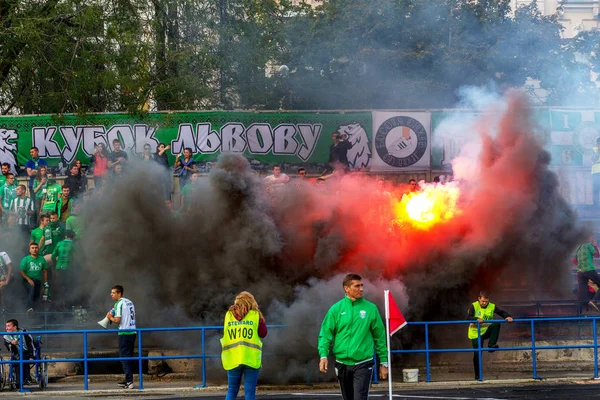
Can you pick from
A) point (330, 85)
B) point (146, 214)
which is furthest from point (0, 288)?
point (330, 85)

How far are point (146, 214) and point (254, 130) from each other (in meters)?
3.90

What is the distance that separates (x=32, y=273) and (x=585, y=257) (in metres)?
11.9

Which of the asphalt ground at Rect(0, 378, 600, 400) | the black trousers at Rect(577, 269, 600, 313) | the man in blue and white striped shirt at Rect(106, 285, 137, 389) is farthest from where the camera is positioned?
the black trousers at Rect(577, 269, 600, 313)

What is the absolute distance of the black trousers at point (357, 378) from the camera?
10.5 meters

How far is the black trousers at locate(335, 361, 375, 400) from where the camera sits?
10492 millimetres

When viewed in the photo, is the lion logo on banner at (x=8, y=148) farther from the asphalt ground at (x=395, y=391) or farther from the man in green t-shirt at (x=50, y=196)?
the asphalt ground at (x=395, y=391)

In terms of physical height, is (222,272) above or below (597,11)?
below

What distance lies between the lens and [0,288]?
820 inches

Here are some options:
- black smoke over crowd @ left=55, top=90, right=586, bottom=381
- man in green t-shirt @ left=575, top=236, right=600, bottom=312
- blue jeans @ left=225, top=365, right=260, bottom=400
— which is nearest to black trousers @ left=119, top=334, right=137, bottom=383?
black smoke over crowd @ left=55, top=90, right=586, bottom=381

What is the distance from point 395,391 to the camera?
1603 centimetres

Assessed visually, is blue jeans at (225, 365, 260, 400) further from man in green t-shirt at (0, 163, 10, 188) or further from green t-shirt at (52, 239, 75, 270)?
man in green t-shirt at (0, 163, 10, 188)

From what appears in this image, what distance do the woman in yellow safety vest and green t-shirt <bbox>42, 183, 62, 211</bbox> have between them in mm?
12380

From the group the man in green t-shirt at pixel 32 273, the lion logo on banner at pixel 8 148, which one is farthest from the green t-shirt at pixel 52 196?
the man in green t-shirt at pixel 32 273

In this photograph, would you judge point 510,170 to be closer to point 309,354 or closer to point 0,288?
point 309,354
